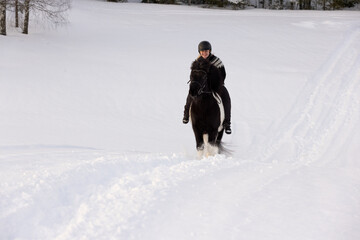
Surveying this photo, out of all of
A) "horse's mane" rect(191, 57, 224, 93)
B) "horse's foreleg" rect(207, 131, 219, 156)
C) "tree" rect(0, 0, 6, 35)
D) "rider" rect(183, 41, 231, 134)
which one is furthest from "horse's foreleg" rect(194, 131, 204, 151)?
"tree" rect(0, 0, 6, 35)

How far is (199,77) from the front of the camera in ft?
24.0

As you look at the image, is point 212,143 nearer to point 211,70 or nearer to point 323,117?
point 211,70

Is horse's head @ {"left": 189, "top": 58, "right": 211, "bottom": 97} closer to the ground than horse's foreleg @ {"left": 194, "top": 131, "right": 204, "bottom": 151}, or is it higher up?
higher up

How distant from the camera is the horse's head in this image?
725 centimetres

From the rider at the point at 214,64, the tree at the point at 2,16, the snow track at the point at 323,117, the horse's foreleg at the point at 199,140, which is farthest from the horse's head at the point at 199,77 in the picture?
the tree at the point at 2,16

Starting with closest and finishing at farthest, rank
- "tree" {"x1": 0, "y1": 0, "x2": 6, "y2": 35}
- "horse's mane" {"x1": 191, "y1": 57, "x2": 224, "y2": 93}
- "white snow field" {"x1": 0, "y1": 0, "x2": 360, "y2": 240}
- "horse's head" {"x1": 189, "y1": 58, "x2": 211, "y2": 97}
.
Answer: "white snow field" {"x1": 0, "y1": 0, "x2": 360, "y2": 240} < "horse's head" {"x1": 189, "y1": 58, "x2": 211, "y2": 97} < "horse's mane" {"x1": 191, "y1": 57, "x2": 224, "y2": 93} < "tree" {"x1": 0, "y1": 0, "x2": 6, "y2": 35}

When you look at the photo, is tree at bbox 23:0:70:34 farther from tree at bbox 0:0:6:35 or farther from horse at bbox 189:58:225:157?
horse at bbox 189:58:225:157

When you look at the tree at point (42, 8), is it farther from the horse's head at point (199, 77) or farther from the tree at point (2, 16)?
the horse's head at point (199, 77)

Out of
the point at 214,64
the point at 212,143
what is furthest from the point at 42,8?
the point at 212,143

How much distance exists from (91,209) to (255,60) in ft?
52.8

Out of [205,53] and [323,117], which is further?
[323,117]

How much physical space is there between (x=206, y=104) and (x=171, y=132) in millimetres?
4714

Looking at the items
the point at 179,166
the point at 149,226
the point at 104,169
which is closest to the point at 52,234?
the point at 149,226

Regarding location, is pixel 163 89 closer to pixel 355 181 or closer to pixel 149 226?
pixel 355 181
